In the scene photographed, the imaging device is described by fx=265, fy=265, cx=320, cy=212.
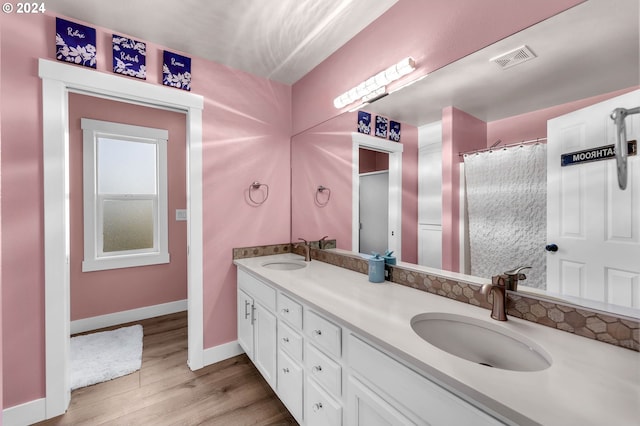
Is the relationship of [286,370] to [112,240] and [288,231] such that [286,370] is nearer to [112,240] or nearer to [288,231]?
[288,231]

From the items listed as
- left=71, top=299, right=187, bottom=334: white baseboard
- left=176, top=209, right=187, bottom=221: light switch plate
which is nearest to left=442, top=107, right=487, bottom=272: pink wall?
left=176, top=209, right=187, bottom=221: light switch plate

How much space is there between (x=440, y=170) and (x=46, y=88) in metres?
2.36

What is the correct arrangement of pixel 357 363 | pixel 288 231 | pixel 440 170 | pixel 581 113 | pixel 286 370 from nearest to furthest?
pixel 581 113 → pixel 357 363 → pixel 440 170 → pixel 286 370 → pixel 288 231

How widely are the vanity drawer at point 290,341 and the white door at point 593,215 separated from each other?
1.16 metres

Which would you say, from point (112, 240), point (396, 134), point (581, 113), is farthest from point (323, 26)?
point (112, 240)

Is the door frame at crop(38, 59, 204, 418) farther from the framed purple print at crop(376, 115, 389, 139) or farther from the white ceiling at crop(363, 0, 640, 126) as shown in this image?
the white ceiling at crop(363, 0, 640, 126)

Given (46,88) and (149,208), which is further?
(149,208)

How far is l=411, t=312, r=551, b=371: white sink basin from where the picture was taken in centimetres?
90

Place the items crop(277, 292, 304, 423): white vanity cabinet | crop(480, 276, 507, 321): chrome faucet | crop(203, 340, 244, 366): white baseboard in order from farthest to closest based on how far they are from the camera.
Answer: crop(203, 340, 244, 366): white baseboard, crop(277, 292, 304, 423): white vanity cabinet, crop(480, 276, 507, 321): chrome faucet

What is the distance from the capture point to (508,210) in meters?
1.13

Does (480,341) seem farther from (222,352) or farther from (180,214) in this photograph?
(180,214)

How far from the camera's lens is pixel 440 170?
138 cm

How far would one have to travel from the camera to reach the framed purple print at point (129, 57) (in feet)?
5.94

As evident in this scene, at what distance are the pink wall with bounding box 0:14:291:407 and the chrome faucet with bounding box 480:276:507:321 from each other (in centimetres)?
187
